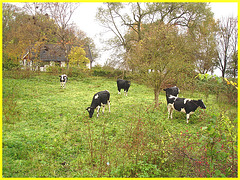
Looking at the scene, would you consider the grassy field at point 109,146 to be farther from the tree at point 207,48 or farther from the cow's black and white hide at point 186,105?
the tree at point 207,48

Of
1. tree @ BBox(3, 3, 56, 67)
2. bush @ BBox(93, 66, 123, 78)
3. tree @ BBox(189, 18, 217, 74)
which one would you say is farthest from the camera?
bush @ BBox(93, 66, 123, 78)

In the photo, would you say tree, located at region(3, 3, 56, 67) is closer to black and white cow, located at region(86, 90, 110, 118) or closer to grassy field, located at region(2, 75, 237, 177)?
grassy field, located at region(2, 75, 237, 177)

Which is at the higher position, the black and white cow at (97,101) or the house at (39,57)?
the house at (39,57)

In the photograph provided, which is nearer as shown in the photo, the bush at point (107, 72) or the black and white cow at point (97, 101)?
the black and white cow at point (97, 101)

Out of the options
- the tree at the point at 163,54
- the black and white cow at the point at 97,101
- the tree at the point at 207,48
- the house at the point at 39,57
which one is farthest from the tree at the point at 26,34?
the tree at the point at 207,48

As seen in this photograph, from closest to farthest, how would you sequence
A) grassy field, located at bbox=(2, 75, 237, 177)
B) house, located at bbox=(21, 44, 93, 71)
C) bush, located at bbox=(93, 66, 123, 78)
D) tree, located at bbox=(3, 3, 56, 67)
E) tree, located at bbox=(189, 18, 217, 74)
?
grassy field, located at bbox=(2, 75, 237, 177)
tree, located at bbox=(3, 3, 56, 67)
tree, located at bbox=(189, 18, 217, 74)
house, located at bbox=(21, 44, 93, 71)
bush, located at bbox=(93, 66, 123, 78)

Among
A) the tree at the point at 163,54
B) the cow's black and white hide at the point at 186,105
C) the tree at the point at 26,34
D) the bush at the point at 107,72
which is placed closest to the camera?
the cow's black and white hide at the point at 186,105

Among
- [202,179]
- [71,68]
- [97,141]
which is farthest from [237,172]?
[71,68]

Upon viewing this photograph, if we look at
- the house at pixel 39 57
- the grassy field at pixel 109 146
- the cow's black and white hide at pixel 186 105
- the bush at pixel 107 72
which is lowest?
the grassy field at pixel 109 146

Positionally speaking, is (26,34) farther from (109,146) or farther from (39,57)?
(109,146)

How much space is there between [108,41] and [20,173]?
27503 mm

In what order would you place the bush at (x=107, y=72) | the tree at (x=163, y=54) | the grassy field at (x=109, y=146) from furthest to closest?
the bush at (x=107, y=72) < the tree at (x=163, y=54) < the grassy field at (x=109, y=146)

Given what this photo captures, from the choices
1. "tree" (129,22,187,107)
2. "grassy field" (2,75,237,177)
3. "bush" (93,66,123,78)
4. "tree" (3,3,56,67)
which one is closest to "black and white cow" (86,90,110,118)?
"grassy field" (2,75,237,177)

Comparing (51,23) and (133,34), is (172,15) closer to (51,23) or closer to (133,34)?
(133,34)
